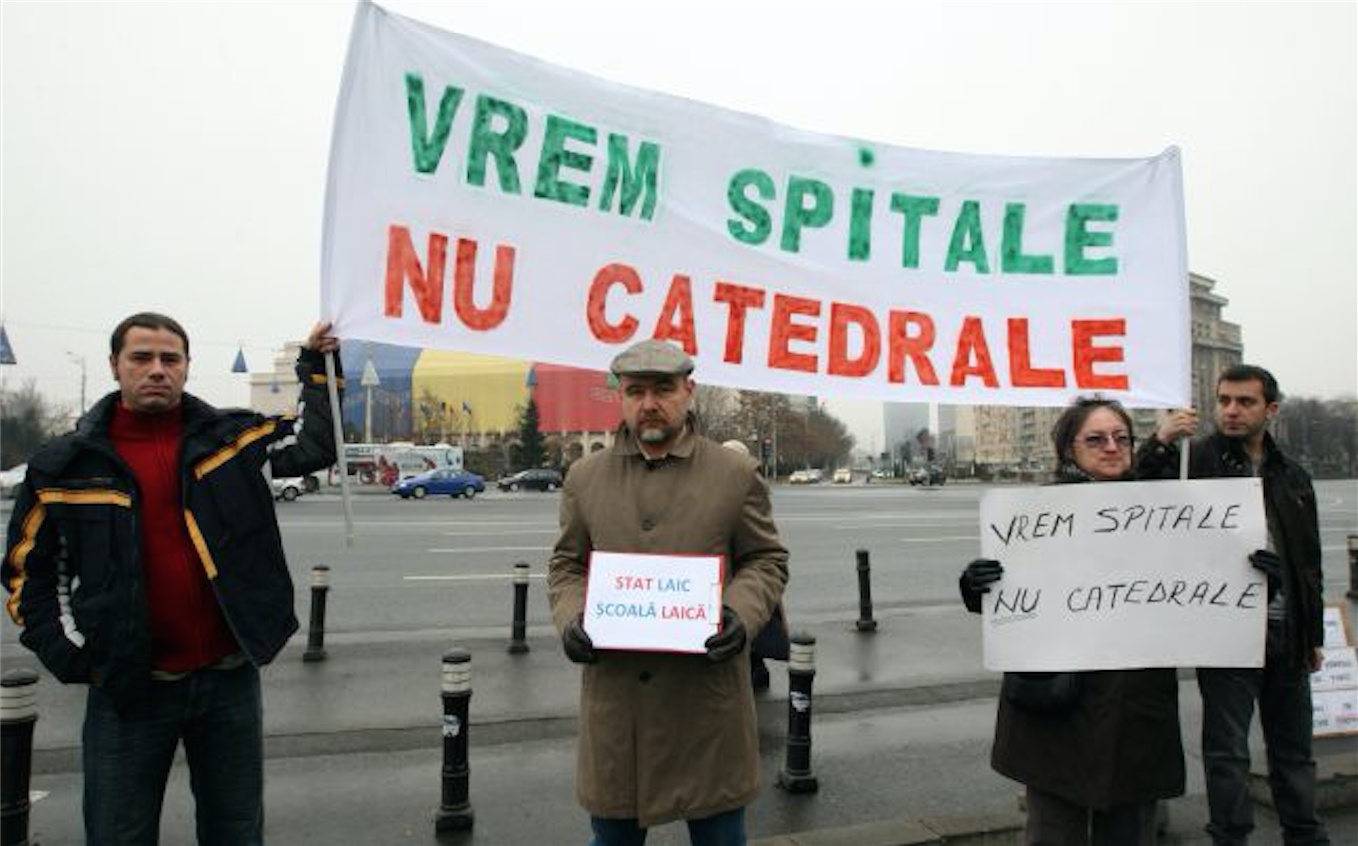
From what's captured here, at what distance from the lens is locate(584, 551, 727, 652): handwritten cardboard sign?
8.22 feet

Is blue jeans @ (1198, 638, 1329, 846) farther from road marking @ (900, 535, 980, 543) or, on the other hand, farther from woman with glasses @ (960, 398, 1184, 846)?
road marking @ (900, 535, 980, 543)

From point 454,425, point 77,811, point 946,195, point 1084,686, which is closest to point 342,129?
point 946,195

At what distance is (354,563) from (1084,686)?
511 inches

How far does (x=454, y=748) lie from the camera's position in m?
4.28

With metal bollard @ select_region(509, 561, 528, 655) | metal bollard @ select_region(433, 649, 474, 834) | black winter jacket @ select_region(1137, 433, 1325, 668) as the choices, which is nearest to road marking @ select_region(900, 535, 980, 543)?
metal bollard @ select_region(509, 561, 528, 655)

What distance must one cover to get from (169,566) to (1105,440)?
9.97ft

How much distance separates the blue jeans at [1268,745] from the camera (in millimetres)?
3553

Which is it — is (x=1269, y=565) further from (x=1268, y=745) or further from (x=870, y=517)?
(x=870, y=517)

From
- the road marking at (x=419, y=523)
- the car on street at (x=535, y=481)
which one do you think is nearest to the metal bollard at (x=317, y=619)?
the road marking at (x=419, y=523)

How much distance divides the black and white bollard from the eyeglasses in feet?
7.48

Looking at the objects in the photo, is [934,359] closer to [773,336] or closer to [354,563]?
[773,336]

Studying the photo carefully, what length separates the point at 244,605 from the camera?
2.85 metres

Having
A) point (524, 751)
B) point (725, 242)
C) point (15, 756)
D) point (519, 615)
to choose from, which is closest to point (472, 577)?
point (519, 615)

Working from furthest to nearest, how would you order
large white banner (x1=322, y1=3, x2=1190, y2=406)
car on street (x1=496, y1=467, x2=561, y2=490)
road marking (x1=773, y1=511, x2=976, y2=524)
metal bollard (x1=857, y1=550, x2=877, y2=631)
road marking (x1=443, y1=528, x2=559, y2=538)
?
1. car on street (x1=496, y1=467, x2=561, y2=490)
2. road marking (x1=773, y1=511, x2=976, y2=524)
3. road marking (x1=443, y1=528, x2=559, y2=538)
4. metal bollard (x1=857, y1=550, x2=877, y2=631)
5. large white banner (x1=322, y1=3, x2=1190, y2=406)
